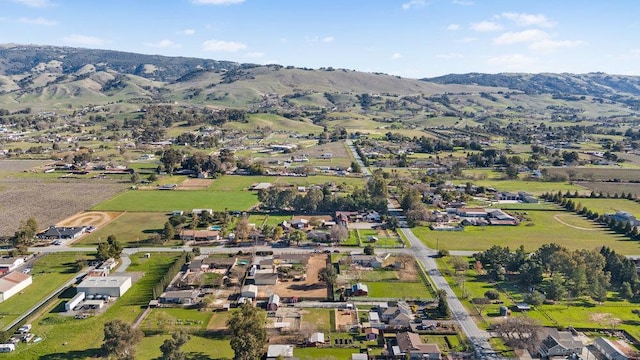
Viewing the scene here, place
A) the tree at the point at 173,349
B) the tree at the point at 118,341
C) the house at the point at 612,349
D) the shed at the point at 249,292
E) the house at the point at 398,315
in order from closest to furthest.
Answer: the tree at the point at 173,349, the tree at the point at 118,341, the house at the point at 612,349, the house at the point at 398,315, the shed at the point at 249,292

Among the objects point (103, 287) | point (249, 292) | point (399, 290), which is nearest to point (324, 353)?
point (249, 292)

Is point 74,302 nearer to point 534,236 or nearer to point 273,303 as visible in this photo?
point 273,303

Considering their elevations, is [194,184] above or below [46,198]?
above

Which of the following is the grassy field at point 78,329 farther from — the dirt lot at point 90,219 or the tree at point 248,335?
the dirt lot at point 90,219

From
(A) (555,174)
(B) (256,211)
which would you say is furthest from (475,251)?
(A) (555,174)

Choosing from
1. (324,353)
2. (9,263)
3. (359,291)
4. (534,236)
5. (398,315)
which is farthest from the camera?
(534,236)

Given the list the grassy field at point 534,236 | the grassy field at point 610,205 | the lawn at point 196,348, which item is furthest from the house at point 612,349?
the grassy field at point 610,205
